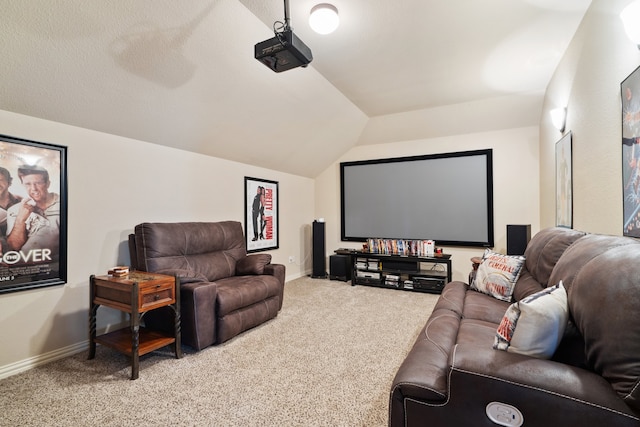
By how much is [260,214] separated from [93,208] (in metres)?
2.30

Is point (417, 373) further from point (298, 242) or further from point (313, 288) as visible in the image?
point (298, 242)

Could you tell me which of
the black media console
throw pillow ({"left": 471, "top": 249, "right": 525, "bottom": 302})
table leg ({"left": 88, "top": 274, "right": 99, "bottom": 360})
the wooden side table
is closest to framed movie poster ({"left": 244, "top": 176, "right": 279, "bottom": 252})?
the black media console

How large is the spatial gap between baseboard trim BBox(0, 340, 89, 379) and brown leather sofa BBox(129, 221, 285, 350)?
0.53m

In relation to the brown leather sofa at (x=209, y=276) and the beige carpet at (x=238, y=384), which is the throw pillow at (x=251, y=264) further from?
the beige carpet at (x=238, y=384)

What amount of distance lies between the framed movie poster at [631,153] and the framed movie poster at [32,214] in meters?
3.95

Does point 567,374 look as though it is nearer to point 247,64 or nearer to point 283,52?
point 283,52

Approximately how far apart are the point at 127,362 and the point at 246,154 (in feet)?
9.26

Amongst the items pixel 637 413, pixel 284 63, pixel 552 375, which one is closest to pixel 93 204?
pixel 284 63

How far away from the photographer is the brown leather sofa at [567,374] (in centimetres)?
90

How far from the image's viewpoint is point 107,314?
9.18 feet

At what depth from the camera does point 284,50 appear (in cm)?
201

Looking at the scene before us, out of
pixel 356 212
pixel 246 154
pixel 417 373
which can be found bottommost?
pixel 417 373

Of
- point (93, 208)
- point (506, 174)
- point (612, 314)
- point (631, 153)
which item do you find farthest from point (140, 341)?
point (506, 174)

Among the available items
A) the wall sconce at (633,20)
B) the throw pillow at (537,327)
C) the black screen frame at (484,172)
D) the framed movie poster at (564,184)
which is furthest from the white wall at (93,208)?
the framed movie poster at (564,184)
